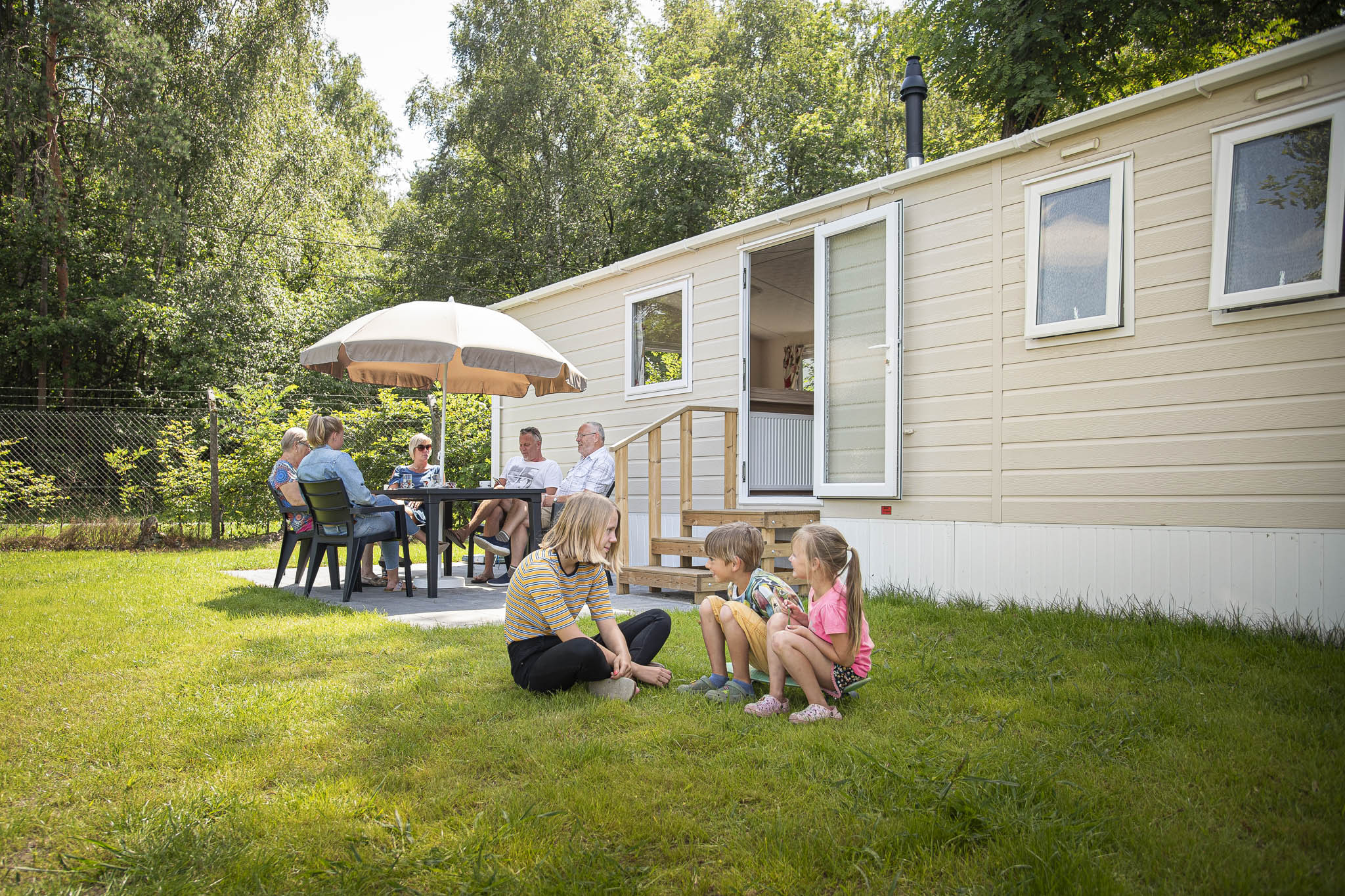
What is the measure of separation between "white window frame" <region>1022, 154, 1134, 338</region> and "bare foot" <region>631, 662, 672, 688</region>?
10.9 ft

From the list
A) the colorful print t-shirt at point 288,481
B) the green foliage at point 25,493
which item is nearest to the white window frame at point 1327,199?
the colorful print t-shirt at point 288,481

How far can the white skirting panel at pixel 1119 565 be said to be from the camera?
433 centimetres

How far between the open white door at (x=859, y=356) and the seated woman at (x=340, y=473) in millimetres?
3229

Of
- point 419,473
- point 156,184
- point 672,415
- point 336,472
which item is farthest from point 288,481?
point 156,184

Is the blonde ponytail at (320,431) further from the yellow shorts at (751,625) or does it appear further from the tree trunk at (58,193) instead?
the tree trunk at (58,193)

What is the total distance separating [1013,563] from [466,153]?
62.7 ft

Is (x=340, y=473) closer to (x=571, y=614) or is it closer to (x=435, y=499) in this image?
(x=435, y=499)

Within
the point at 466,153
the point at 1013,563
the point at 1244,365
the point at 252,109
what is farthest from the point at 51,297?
the point at 1244,365

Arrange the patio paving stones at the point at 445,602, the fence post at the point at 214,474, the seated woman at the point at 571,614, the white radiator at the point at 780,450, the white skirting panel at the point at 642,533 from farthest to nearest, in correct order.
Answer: the fence post at the point at 214,474 < the white skirting panel at the point at 642,533 < the white radiator at the point at 780,450 < the patio paving stones at the point at 445,602 < the seated woman at the point at 571,614

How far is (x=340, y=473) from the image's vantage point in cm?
622

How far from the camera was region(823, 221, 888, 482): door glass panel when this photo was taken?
20.9 feet

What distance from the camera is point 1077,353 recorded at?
5.26m

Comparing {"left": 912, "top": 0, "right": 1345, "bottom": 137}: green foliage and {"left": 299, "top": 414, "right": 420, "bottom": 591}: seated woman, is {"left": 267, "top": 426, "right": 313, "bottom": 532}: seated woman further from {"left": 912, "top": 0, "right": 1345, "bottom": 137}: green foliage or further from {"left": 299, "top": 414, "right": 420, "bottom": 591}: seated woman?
{"left": 912, "top": 0, "right": 1345, "bottom": 137}: green foliage

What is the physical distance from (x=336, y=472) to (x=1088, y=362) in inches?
196
